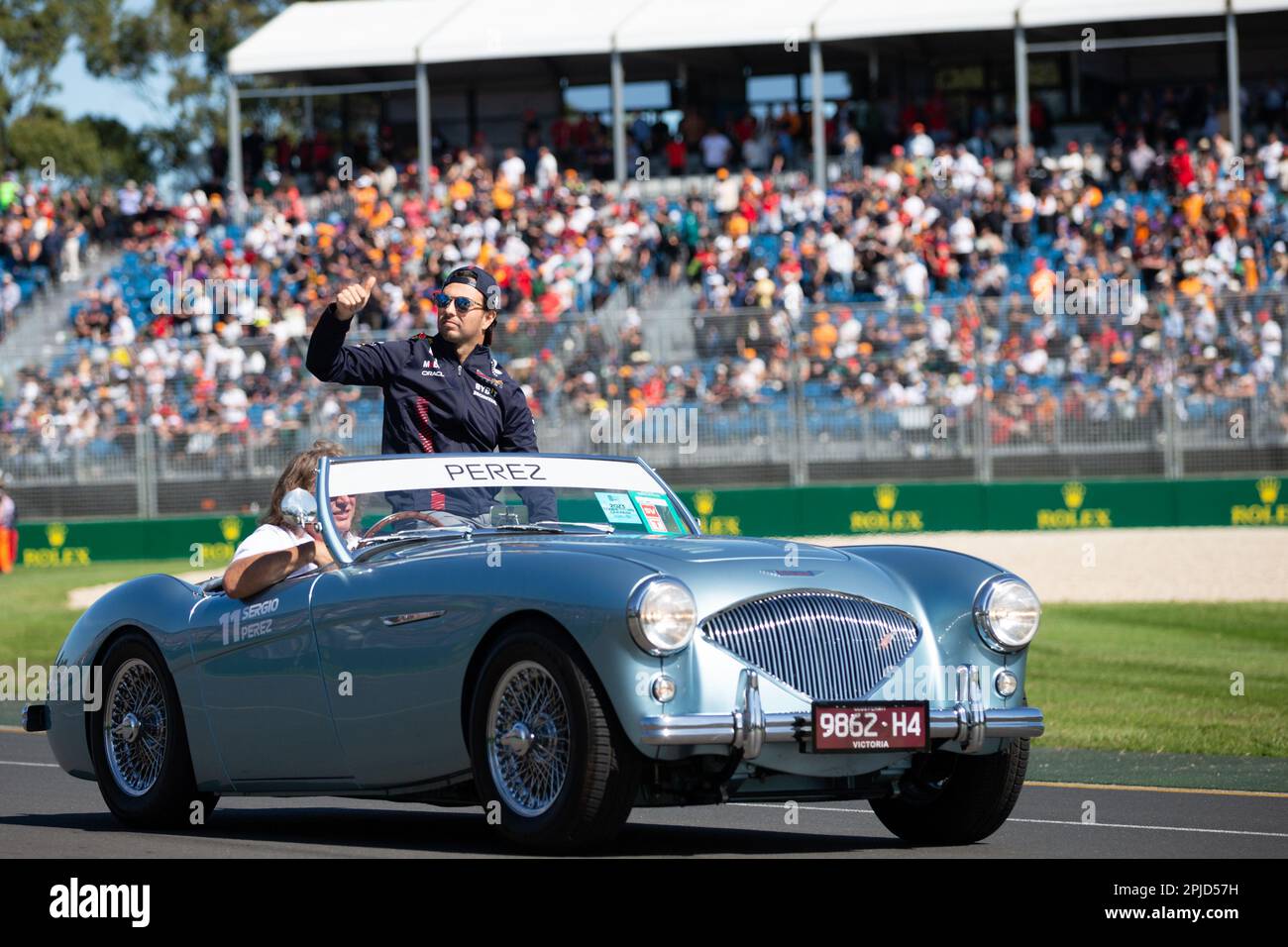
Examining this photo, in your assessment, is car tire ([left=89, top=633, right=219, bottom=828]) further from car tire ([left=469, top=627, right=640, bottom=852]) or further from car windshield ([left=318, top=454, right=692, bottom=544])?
car tire ([left=469, top=627, right=640, bottom=852])

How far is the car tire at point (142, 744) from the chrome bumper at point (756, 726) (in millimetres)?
2291

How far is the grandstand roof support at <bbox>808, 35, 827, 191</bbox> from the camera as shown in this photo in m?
31.6

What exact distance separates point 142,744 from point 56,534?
1936cm

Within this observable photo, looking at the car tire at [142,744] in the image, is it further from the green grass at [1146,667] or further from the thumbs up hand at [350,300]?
the green grass at [1146,667]

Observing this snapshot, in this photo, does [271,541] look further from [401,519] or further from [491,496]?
[491,496]

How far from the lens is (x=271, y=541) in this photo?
7.52 meters

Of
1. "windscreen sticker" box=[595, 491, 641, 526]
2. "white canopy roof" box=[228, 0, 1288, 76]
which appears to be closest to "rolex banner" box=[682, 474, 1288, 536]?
"white canopy roof" box=[228, 0, 1288, 76]

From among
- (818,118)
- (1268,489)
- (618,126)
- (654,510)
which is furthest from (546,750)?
(618,126)

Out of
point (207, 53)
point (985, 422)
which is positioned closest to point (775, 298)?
point (985, 422)

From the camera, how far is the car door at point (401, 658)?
254 inches

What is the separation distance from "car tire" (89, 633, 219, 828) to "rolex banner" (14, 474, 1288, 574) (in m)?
15.7

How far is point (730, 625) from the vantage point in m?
6.20

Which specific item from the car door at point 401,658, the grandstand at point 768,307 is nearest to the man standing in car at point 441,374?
the car door at point 401,658
